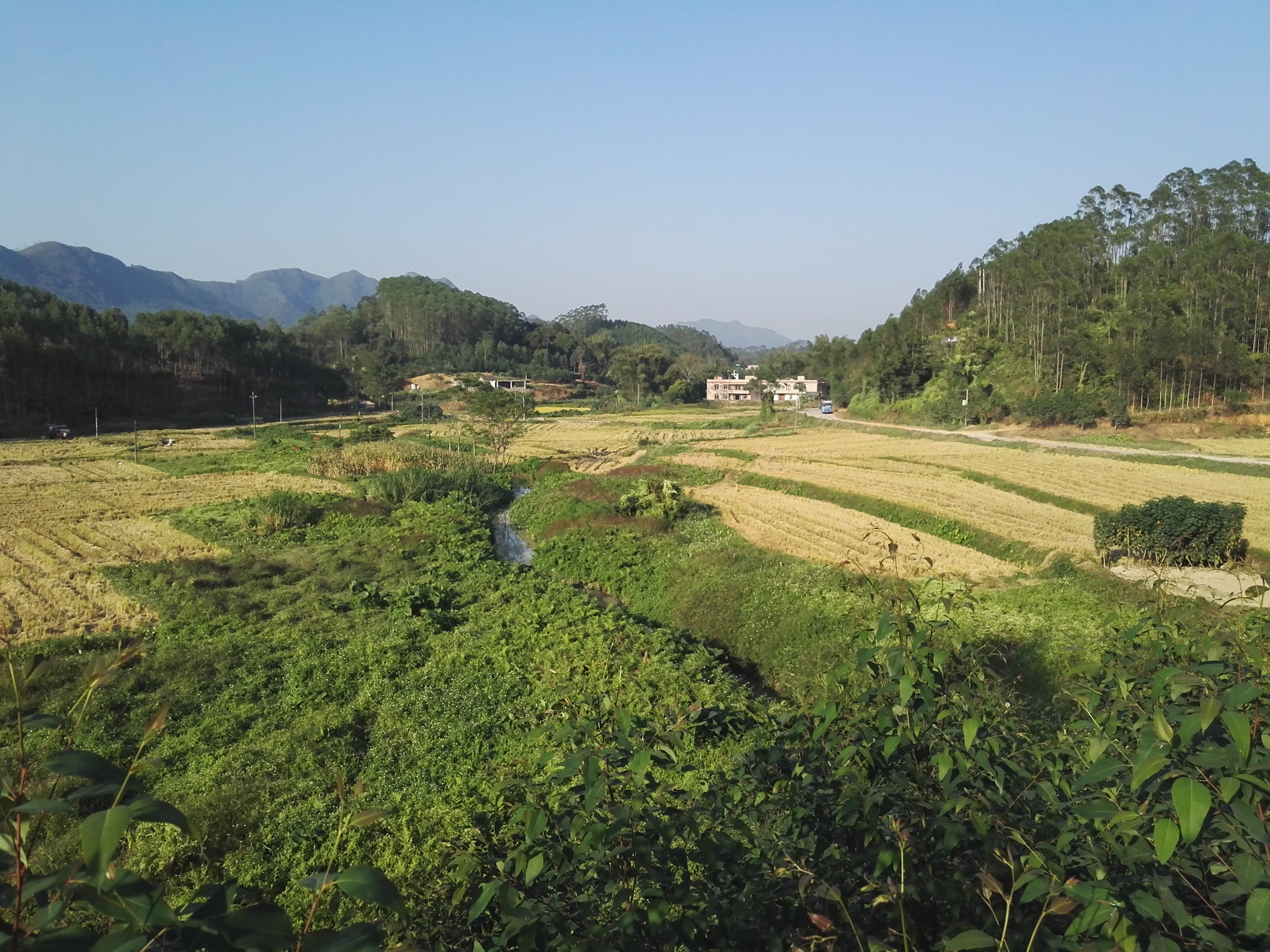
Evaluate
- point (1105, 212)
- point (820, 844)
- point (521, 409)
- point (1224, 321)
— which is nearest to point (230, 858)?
point (820, 844)

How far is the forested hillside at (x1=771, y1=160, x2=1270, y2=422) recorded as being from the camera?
43.4 metres

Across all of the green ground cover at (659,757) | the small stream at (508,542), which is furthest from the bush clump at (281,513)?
the small stream at (508,542)

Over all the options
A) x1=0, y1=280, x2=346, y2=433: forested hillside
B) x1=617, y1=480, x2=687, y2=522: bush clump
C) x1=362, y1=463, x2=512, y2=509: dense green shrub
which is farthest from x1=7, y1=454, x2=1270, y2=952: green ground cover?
x1=0, y1=280, x2=346, y2=433: forested hillside

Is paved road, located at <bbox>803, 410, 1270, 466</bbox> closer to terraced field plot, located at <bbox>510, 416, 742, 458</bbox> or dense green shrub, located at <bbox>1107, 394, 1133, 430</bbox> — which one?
dense green shrub, located at <bbox>1107, 394, 1133, 430</bbox>

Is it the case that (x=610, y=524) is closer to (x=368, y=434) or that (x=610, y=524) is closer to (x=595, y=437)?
(x=368, y=434)

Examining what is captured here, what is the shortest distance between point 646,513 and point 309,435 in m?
35.5

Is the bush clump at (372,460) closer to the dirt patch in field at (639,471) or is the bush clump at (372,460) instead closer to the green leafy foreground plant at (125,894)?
the dirt patch in field at (639,471)

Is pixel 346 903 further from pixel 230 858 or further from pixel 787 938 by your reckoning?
pixel 787 938

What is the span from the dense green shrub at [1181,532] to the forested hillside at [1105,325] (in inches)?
1209

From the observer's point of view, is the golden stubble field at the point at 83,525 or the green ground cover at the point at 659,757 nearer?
the green ground cover at the point at 659,757

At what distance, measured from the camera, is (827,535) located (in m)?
20.2

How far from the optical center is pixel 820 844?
8.73 feet

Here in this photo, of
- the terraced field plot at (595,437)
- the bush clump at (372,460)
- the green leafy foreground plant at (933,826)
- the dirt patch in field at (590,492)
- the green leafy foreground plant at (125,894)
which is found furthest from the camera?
the terraced field plot at (595,437)

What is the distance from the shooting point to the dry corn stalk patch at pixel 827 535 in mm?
16188
